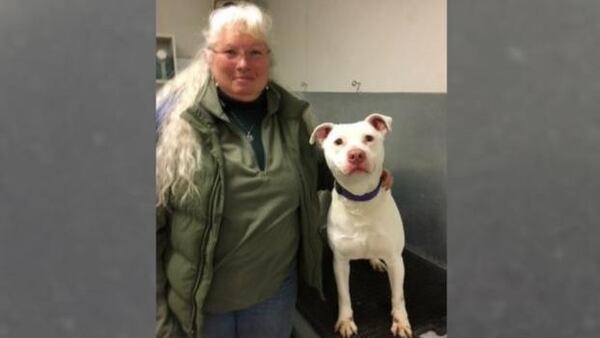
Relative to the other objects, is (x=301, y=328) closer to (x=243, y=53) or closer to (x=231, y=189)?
(x=231, y=189)

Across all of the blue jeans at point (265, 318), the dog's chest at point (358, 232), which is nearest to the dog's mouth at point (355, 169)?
the dog's chest at point (358, 232)

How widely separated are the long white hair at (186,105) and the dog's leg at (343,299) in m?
0.47

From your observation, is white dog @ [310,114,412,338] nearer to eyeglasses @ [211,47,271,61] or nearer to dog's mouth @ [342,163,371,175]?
dog's mouth @ [342,163,371,175]

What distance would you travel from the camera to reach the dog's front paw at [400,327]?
86cm

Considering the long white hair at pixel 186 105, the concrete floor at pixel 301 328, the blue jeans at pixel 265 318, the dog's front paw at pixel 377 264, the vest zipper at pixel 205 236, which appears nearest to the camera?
the long white hair at pixel 186 105

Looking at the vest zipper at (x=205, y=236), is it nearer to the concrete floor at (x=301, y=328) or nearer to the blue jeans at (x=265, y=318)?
the blue jeans at (x=265, y=318)

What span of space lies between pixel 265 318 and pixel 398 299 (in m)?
0.27

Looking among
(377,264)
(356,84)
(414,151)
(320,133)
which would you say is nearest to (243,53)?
(320,133)

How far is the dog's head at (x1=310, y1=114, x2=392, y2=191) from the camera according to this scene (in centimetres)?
88

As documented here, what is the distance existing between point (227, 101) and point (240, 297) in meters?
0.33
